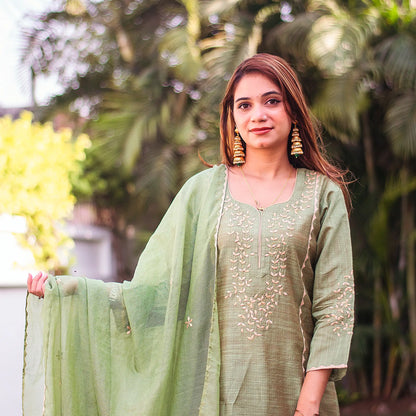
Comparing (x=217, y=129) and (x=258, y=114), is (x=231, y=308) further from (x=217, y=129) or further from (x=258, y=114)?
(x=217, y=129)

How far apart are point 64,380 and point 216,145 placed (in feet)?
12.6

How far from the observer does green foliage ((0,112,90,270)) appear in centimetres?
583

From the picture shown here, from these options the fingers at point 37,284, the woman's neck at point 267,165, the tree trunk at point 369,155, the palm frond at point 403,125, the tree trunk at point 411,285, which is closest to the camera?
the fingers at point 37,284

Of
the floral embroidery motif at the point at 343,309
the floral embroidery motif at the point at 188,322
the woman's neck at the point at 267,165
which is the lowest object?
the floral embroidery motif at the point at 188,322

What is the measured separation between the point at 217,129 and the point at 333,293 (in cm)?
384

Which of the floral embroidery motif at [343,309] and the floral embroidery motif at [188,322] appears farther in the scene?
the floral embroidery motif at [188,322]

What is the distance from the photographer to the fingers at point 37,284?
6.81 feet

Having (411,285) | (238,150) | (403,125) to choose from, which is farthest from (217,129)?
(238,150)

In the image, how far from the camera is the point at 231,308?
6.69ft

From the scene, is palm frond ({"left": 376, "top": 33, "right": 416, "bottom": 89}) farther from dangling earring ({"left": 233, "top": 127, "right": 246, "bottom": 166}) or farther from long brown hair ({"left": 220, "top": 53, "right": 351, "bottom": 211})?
dangling earring ({"left": 233, "top": 127, "right": 246, "bottom": 166})

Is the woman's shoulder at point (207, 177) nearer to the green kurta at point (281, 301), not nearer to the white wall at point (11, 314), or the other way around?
the green kurta at point (281, 301)

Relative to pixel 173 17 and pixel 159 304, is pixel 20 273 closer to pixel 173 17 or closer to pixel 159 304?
pixel 159 304

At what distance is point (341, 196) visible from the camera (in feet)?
7.01

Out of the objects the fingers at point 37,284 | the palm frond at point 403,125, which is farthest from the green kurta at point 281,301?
the palm frond at point 403,125
